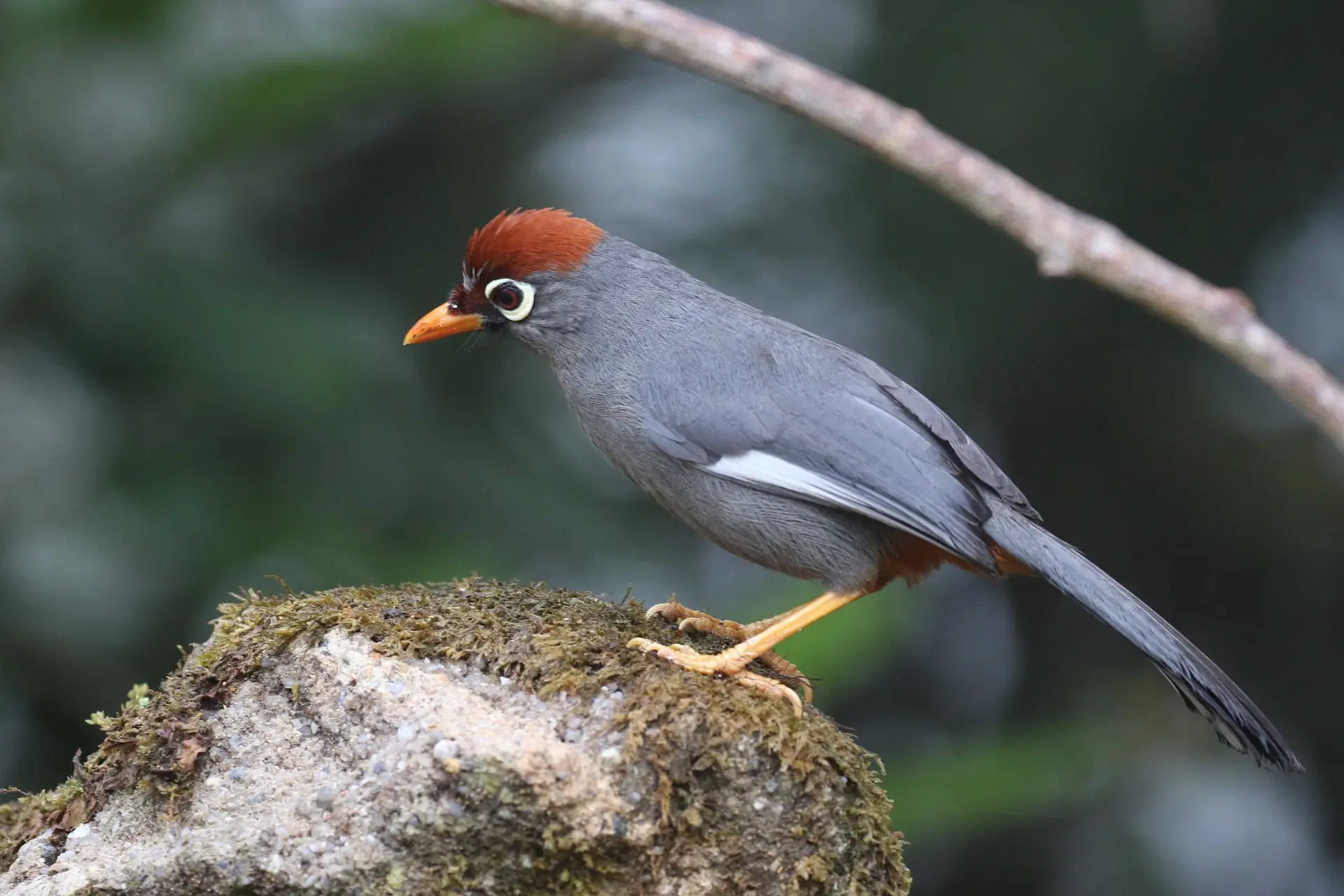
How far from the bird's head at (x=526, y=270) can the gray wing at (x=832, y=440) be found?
0.49 m

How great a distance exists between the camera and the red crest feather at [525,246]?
160 inches

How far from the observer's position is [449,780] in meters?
2.71

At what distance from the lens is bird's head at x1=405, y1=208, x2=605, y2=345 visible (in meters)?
4.07

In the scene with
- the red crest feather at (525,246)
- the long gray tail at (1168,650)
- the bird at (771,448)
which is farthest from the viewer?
the red crest feather at (525,246)

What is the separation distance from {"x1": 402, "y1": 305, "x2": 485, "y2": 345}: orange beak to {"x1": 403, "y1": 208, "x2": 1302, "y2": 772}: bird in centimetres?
2

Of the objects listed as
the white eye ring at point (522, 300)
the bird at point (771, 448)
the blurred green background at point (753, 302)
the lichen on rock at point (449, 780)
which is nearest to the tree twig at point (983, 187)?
the lichen on rock at point (449, 780)

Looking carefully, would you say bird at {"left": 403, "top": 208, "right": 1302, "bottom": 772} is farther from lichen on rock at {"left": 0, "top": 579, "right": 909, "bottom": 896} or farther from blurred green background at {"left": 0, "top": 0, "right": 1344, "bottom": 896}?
blurred green background at {"left": 0, "top": 0, "right": 1344, "bottom": 896}

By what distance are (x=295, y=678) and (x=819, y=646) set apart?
2.20 metres

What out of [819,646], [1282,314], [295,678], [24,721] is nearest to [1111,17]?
[1282,314]

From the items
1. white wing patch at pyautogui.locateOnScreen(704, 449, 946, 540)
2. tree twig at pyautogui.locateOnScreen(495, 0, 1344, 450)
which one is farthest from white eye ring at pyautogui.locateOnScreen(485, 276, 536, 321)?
tree twig at pyautogui.locateOnScreen(495, 0, 1344, 450)

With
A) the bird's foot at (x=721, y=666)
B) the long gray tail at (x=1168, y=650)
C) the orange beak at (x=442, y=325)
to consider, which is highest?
the orange beak at (x=442, y=325)

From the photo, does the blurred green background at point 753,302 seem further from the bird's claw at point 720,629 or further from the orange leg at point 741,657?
the orange leg at point 741,657

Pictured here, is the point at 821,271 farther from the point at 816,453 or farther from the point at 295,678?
the point at 295,678

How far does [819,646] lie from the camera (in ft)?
15.8
